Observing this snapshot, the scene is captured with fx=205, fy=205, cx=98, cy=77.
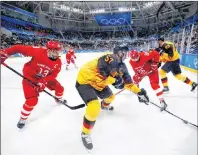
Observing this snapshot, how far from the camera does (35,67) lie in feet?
7.23

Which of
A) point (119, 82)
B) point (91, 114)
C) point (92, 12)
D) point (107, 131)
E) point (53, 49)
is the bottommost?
point (107, 131)

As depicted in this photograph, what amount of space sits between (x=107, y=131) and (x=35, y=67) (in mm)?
1016

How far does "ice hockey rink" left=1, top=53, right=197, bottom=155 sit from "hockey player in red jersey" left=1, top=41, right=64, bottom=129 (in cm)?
25

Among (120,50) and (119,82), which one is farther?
(119,82)

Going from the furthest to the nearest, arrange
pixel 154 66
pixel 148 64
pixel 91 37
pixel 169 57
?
pixel 91 37, pixel 169 57, pixel 148 64, pixel 154 66

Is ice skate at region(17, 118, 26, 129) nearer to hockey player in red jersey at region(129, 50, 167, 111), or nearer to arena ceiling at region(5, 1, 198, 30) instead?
hockey player in red jersey at region(129, 50, 167, 111)

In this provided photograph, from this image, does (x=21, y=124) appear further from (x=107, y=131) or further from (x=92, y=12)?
(x=92, y=12)

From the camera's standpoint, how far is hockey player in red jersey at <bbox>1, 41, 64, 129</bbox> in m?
2.04

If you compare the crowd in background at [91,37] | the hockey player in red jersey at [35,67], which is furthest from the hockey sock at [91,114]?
the crowd in background at [91,37]

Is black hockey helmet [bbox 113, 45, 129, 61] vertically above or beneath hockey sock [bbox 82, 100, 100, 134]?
above

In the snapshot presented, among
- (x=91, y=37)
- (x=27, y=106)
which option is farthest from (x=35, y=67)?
(x=91, y=37)

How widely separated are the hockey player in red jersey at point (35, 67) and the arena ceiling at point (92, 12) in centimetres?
1843

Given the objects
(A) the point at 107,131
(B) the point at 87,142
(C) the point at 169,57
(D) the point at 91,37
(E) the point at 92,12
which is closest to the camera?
(B) the point at 87,142

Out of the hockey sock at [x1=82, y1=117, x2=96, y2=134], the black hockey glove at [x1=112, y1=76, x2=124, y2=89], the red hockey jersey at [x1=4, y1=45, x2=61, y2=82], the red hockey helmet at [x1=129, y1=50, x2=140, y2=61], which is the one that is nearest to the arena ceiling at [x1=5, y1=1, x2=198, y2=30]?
the red hockey helmet at [x1=129, y1=50, x2=140, y2=61]
